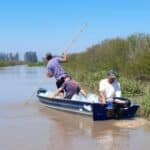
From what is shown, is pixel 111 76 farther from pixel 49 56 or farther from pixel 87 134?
pixel 49 56

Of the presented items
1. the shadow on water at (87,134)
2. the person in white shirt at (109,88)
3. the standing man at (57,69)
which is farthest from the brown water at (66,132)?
the standing man at (57,69)

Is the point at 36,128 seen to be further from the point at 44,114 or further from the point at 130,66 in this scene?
the point at 130,66

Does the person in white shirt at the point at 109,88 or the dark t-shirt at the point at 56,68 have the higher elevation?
the dark t-shirt at the point at 56,68

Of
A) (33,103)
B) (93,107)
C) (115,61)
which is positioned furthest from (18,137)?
(115,61)

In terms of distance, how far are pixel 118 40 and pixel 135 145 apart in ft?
60.5

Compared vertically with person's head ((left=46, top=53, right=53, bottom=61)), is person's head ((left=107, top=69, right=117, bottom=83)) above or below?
below

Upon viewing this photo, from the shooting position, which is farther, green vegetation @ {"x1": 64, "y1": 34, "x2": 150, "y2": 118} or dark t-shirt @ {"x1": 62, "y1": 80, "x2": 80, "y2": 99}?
green vegetation @ {"x1": 64, "y1": 34, "x2": 150, "y2": 118}

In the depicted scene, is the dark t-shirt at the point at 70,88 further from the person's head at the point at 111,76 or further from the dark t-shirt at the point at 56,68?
the person's head at the point at 111,76

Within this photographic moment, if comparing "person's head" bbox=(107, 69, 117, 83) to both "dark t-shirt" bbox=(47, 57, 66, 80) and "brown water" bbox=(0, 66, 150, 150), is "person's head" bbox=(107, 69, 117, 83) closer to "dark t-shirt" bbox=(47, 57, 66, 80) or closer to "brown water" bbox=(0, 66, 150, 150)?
A: "brown water" bbox=(0, 66, 150, 150)

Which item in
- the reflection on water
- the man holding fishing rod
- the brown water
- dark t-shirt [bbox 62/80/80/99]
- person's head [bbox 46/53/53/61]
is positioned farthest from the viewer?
the reflection on water

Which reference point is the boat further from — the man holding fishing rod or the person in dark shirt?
the man holding fishing rod

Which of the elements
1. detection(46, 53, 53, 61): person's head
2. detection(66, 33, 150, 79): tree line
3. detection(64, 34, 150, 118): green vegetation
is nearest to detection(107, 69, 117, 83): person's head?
detection(46, 53, 53, 61): person's head

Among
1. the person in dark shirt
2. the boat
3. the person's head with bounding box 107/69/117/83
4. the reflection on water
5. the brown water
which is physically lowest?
the reflection on water

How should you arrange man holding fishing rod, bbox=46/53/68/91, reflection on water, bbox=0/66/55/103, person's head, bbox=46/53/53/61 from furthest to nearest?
reflection on water, bbox=0/66/55/103
person's head, bbox=46/53/53/61
man holding fishing rod, bbox=46/53/68/91
